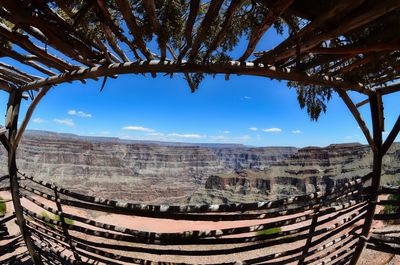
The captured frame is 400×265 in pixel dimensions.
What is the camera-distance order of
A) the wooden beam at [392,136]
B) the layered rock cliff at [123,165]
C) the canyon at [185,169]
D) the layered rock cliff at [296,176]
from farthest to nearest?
the layered rock cliff at [123,165] → the canyon at [185,169] → the layered rock cliff at [296,176] → the wooden beam at [392,136]

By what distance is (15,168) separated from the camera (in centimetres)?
266

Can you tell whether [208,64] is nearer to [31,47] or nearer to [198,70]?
[198,70]

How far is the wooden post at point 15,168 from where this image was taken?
2.56 meters

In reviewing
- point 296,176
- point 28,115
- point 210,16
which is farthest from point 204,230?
point 296,176

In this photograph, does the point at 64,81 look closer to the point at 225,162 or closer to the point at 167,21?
the point at 167,21

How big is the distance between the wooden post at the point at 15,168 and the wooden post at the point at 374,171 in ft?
7.74

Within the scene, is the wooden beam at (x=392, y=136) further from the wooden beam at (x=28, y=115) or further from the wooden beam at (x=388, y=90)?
the wooden beam at (x=28, y=115)

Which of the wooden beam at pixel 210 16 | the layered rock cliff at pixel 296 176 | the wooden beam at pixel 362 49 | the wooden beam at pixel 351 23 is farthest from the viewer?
the layered rock cliff at pixel 296 176

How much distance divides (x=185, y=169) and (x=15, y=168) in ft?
349

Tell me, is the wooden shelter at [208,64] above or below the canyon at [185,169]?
above

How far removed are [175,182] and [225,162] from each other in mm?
37882

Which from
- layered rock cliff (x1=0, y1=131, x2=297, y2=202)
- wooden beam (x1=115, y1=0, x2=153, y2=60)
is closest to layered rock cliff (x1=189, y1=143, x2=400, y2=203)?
layered rock cliff (x1=0, y1=131, x2=297, y2=202)

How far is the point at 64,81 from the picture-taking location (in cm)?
241

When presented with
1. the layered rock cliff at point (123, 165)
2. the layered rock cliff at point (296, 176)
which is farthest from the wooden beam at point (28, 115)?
the layered rock cliff at point (123, 165)
